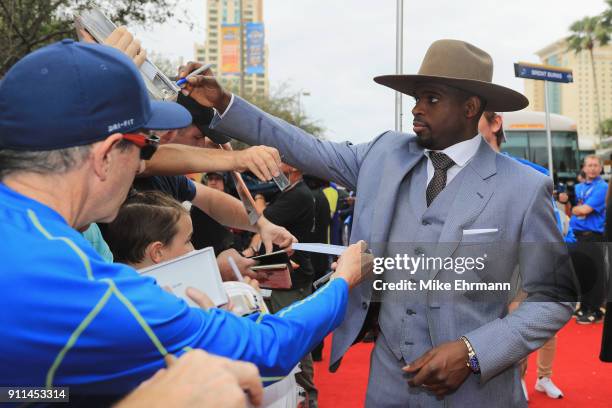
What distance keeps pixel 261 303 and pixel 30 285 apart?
123 cm

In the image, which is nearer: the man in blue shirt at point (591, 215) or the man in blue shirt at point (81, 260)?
the man in blue shirt at point (81, 260)

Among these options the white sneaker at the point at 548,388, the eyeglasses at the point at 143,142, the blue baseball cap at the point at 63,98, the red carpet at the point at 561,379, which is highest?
the blue baseball cap at the point at 63,98

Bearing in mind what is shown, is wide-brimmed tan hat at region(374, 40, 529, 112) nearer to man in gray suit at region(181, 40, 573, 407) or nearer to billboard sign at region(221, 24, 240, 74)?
man in gray suit at region(181, 40, 573, 407)

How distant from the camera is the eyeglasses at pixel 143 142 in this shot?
5.38 ft

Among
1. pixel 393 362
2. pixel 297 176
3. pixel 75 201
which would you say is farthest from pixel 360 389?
pixel 75 201

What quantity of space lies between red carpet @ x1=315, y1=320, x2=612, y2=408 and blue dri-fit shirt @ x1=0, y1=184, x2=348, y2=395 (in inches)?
192

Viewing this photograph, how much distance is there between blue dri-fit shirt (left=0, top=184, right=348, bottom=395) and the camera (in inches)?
50.0

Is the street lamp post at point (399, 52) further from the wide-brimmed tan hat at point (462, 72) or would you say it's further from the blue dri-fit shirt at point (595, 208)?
the blue dri-fit shirt at point (595, 208)

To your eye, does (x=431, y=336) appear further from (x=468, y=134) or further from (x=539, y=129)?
(x=539, y=129)

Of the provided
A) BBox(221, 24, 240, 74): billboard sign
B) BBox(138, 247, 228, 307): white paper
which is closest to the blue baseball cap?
BBox(138, 247, 228, 307): white paper

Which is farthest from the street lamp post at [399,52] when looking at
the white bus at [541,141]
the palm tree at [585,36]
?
the palm tree at [585,36]

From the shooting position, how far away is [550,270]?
261 cm

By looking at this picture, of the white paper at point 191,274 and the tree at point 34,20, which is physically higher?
the tree at point 34,20

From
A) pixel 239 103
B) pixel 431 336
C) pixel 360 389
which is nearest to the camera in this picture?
pixel 431 336
